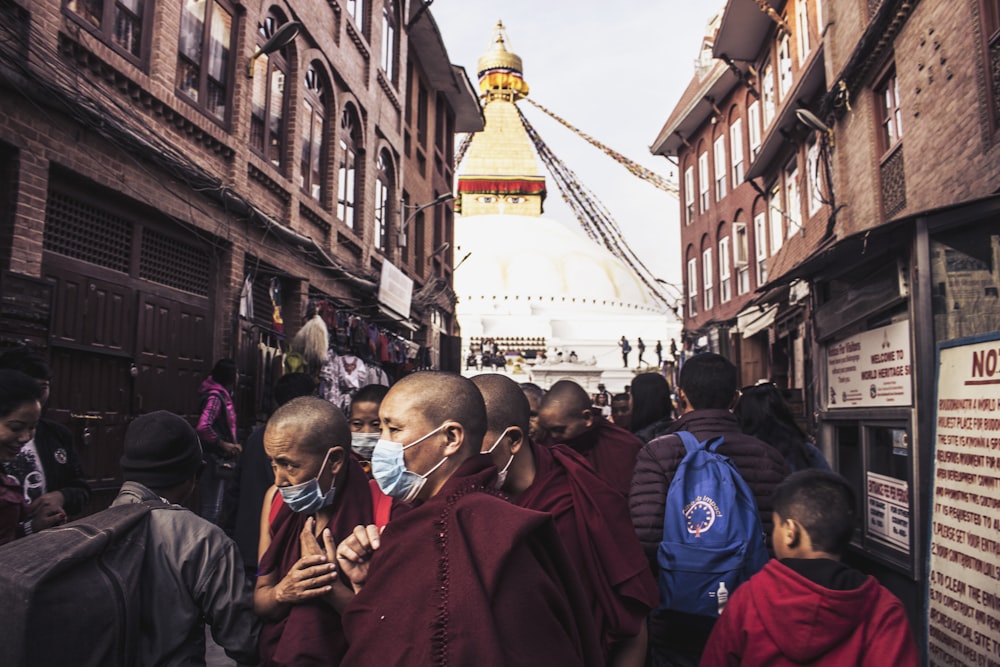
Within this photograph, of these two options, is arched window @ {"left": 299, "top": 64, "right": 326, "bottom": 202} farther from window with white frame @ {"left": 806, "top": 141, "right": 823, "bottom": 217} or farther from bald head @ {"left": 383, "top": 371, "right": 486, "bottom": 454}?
bald head @ {"left": 383, "top": 371, "right": 486, "bottom": 454}

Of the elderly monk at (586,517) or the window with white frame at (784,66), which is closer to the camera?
the elderly monk at (586,517)

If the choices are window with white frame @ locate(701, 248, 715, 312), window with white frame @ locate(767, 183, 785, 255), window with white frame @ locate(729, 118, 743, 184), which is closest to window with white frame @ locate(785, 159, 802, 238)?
window with white frame @ locate(767, 183, 785, 255)

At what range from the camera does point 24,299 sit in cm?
598

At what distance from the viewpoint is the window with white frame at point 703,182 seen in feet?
81.0

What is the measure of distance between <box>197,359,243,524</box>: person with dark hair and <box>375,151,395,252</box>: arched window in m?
9.29

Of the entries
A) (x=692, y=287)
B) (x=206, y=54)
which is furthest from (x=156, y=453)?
(x=692, y=287)

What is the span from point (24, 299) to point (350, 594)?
16.0ft

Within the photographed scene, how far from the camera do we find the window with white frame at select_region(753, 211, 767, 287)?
19.6 m

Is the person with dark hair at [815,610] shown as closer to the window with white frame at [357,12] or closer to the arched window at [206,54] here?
the arched window at [206,54]

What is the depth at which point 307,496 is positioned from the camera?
9.57ft

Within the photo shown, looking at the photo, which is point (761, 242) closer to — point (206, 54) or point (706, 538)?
point (206, 54)

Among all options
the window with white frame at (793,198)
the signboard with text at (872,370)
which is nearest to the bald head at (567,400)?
the signboard with text at (872,370)

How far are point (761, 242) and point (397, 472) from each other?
19.1m

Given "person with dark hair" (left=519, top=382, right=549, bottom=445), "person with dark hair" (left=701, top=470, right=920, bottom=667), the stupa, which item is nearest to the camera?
"person with dark hair" (left=701, top=470, right=920, bottom=667)
